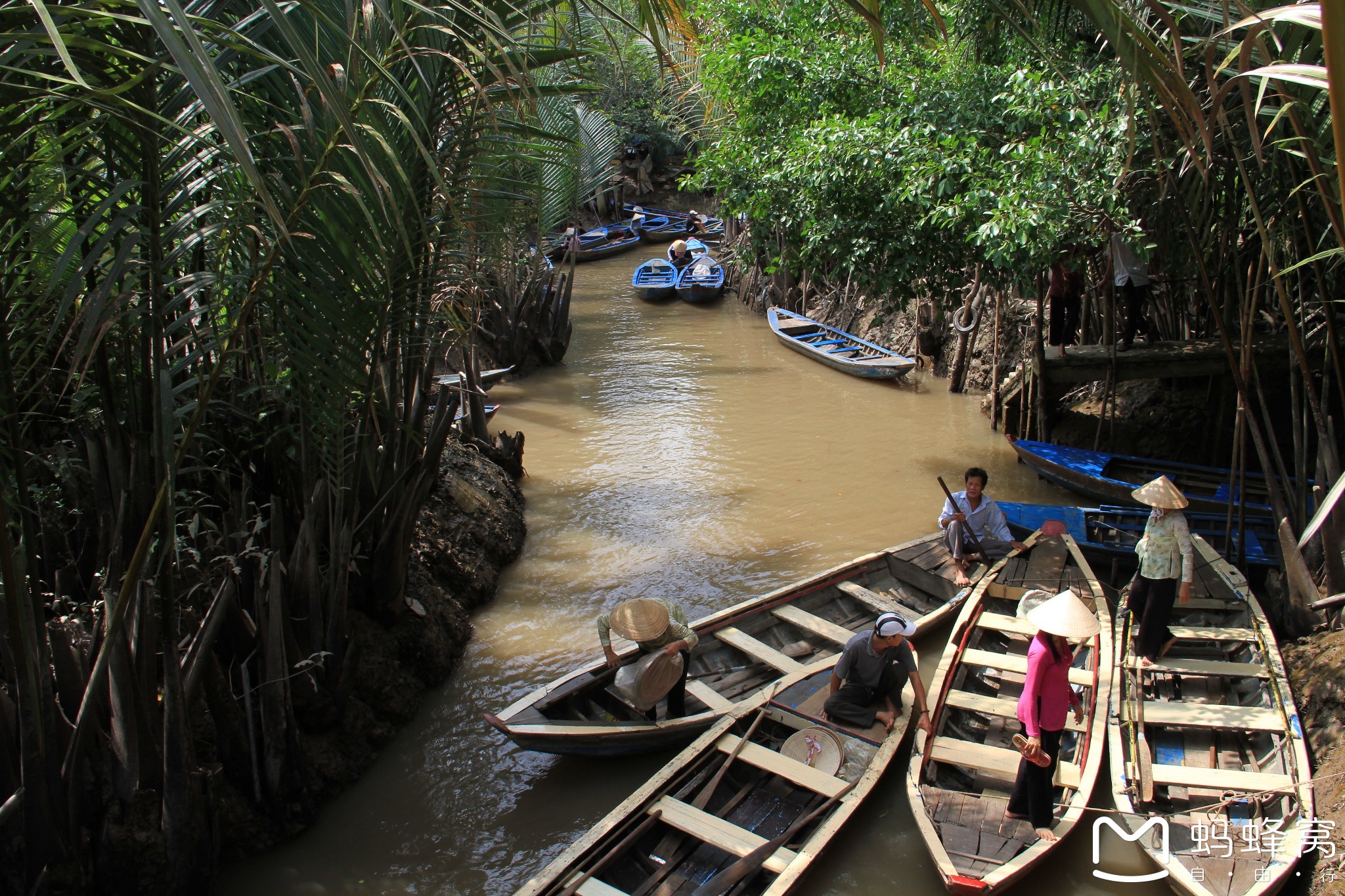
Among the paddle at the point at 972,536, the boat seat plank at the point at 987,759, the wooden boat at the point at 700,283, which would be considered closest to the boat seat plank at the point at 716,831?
the boat seat plank at the point at 987,759

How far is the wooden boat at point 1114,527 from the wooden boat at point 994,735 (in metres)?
0.40

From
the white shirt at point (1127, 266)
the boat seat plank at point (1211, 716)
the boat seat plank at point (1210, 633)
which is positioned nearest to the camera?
the boat seat plank at point (1211, 716)

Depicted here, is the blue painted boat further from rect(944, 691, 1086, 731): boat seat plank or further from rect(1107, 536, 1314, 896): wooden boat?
rect(944, 691, 1086, 731): boat seat plank

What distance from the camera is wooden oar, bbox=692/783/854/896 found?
3.97 metres

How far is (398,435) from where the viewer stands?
5.47 m

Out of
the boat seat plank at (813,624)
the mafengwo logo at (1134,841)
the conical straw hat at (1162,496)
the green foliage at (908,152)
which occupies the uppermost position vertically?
the green foliage at (908,152)

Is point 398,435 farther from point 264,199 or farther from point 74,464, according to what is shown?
point 264,199

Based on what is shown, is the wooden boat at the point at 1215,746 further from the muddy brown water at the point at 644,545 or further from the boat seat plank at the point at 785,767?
the boat seat plank at the point at 785,767

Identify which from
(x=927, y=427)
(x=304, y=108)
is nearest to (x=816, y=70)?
(x=927, y=427)

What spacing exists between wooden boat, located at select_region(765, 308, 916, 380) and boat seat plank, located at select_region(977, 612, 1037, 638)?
289 inches

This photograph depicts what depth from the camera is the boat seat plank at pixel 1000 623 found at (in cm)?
605

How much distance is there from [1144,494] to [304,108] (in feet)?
16.8

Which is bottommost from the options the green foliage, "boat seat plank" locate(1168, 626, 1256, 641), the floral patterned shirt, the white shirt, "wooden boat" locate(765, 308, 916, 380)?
"boat seat plank" locate(1168, 626, 1256, 641)

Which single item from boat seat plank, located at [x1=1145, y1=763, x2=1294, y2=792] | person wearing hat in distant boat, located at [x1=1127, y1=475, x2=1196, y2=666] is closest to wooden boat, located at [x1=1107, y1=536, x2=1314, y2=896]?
boat seat plank, located at [x1=1145, y1=763, x2=1294, y2=792]
